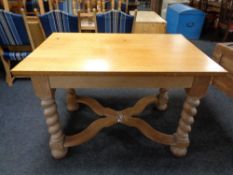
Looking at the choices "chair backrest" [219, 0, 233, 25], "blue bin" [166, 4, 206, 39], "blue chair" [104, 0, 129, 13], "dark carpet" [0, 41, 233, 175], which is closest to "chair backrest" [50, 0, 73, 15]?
"blue chair" [104, 0, 129, 13]

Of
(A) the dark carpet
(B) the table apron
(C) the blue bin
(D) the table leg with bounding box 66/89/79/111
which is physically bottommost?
(A) the dark carpet

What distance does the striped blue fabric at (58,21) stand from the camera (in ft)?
6.40

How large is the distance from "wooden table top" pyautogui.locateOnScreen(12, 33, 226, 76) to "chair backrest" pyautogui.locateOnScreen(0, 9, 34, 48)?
82 cm

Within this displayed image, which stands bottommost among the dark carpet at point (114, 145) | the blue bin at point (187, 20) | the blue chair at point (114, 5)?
the dark carpet at point (114, 145)

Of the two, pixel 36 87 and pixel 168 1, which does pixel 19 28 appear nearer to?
pixel 36 87

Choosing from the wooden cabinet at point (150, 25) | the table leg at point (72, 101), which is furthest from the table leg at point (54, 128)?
the wooden cabinet at point (150, 25)

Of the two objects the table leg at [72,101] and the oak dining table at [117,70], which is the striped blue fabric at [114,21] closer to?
the oak dining table at [117,70]

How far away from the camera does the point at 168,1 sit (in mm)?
4633

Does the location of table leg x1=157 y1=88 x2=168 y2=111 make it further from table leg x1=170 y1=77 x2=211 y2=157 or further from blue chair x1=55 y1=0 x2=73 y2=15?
blue chair x1=55 y1=0 x2=73 y2=15

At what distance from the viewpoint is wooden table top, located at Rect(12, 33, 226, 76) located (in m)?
0.96

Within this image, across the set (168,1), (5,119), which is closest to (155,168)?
(5,119)

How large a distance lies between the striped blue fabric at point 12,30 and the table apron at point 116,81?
4.38 feet

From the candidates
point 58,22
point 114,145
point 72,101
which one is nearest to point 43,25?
point 58,22

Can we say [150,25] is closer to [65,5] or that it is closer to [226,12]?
[65,5]
